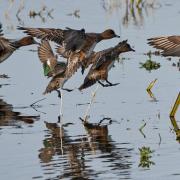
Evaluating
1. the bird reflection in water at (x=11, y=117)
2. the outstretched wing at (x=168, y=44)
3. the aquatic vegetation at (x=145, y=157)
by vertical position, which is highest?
the outstretched wing at (x=168, y=44)

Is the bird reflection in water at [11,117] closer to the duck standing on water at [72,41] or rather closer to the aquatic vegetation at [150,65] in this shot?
the duck standing on water at [72,41]

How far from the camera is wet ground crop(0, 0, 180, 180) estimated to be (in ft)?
35.0

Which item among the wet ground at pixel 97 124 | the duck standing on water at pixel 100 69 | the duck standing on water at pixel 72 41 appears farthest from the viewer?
the duck standing on water at pixel 100 69

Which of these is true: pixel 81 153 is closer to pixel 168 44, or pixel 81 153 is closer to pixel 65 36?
pixel 65 36

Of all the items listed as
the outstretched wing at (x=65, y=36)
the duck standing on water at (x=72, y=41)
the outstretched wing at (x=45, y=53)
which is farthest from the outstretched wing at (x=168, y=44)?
the outstretched wing at (x=45, y=53)

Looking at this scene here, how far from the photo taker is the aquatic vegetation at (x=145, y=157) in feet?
35.2

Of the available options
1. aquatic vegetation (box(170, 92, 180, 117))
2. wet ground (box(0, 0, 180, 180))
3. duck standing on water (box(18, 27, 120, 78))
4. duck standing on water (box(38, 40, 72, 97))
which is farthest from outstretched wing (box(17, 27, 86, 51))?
aquatic vegetation (box(170, 92, 180, 117))

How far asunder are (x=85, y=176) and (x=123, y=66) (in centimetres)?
732

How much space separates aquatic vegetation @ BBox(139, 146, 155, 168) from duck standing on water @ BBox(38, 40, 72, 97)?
10.2 ft

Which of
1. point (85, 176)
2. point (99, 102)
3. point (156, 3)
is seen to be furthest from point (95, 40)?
point (156, 3)

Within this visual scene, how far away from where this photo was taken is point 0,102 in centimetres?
1471

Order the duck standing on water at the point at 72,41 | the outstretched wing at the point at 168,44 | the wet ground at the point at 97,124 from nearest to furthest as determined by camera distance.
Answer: the wet ground at the point at 97,124, the duck standing on water at the point at 72,41, the outstretched wing at the point at 168,44

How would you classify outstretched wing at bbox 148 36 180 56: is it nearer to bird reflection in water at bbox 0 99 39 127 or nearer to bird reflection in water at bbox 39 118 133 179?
bird reflection in water at bbox 39 118 133 179

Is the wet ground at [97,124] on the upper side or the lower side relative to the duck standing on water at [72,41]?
lower
